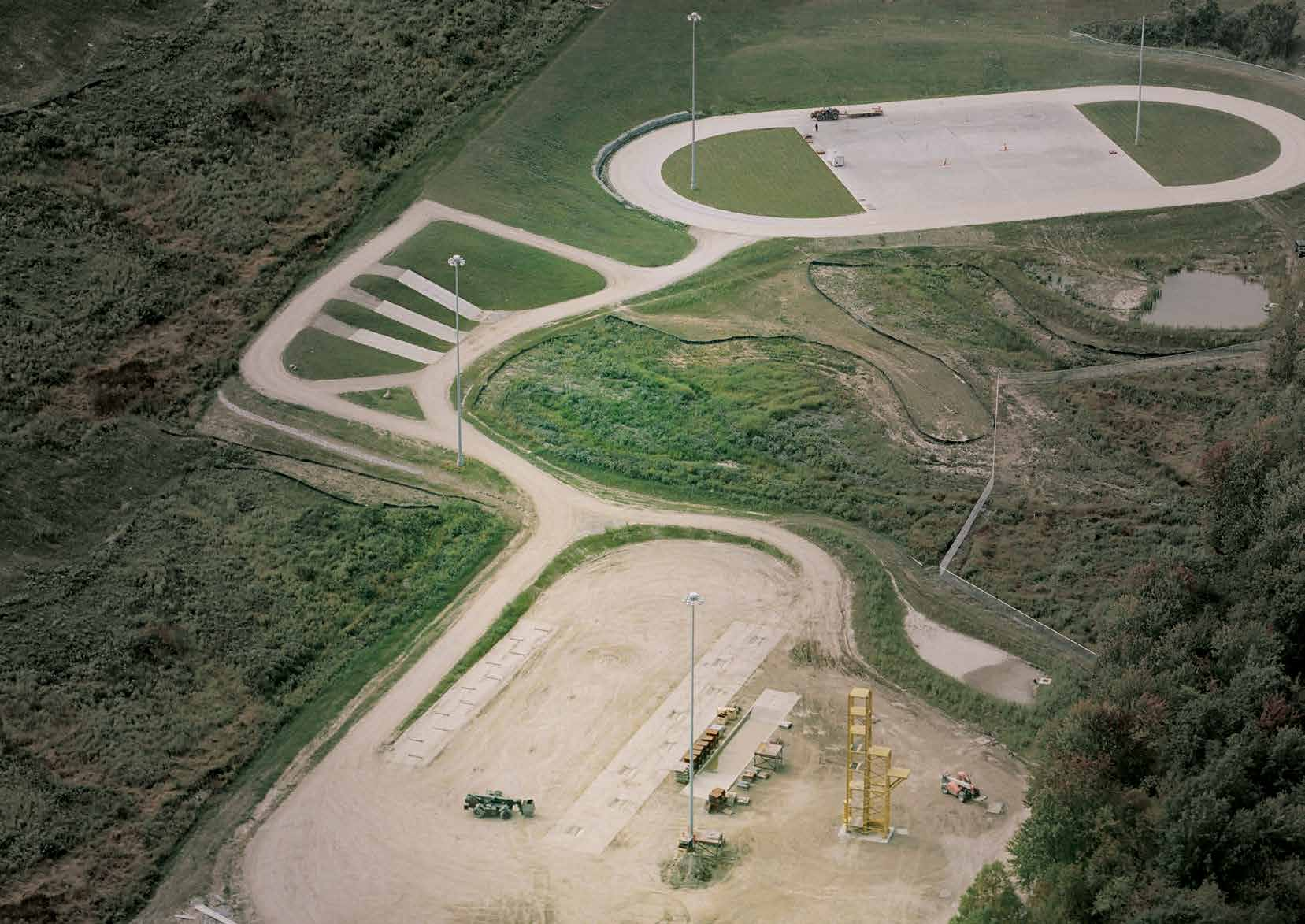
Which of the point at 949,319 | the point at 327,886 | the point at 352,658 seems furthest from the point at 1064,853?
the point at 949,319

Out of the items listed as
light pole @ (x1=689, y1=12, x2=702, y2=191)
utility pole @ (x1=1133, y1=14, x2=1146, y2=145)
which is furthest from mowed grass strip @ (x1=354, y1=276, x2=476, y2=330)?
utility pole @ (x1=1133, y1=14, x2=1146, y2=145)

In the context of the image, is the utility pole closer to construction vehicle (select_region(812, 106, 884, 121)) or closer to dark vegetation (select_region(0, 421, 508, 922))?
construction vehicle (select_region(812, 106, 884, 121))

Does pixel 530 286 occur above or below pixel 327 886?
above

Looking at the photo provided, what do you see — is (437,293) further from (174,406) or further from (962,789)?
(962,789)

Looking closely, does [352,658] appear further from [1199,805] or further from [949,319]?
[949,319]

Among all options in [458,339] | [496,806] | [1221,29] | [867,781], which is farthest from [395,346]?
[1221,29]
